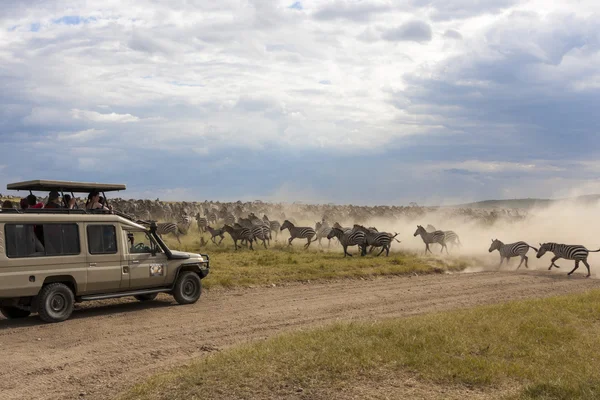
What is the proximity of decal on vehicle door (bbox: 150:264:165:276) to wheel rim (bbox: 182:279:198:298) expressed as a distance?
0.90 metres

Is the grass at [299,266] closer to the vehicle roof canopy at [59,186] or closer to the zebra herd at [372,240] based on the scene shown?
the zebra herd at [372,240]

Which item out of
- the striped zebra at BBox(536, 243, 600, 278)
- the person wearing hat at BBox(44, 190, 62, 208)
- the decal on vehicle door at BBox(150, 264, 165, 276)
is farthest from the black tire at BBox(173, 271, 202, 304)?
the striped zebra at BBox(536, 243, 600, 278)

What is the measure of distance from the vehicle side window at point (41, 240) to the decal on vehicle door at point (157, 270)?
208cm

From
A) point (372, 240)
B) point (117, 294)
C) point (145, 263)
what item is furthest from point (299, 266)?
point (117, 294)

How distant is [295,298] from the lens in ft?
57.6

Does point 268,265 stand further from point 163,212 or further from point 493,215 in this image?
point 493,215

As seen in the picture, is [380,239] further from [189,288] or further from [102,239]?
[102,239]

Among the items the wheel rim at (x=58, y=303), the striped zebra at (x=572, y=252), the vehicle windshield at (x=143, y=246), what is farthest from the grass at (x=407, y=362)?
the striped zebra at (x=572, y=252)

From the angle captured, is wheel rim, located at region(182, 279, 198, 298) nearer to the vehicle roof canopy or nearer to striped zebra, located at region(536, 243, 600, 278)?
the vehicle roof canopy

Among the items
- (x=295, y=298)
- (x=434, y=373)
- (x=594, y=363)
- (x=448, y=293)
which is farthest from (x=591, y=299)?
(x=434, y=373)

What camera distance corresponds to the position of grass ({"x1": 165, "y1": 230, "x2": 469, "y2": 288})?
67.8ft

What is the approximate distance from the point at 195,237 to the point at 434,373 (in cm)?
3179

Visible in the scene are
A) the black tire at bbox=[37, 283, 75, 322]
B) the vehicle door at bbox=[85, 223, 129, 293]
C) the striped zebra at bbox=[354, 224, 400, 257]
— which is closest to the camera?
the black tire at bbox=[37, 283, 75, 322]

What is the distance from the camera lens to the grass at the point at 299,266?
20.7 meters
